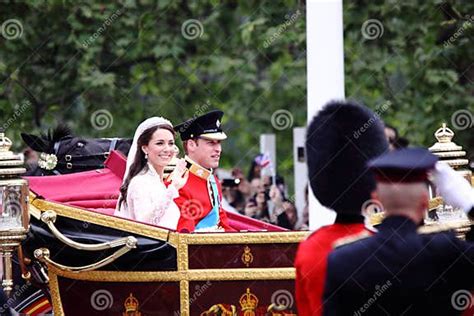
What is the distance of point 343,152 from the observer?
5.24 metres

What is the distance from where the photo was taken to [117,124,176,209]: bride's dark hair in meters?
8.09

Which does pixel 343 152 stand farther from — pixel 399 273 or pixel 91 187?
pixel 91 187

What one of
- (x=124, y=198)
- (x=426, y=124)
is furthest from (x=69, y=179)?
(x=426, y=124)

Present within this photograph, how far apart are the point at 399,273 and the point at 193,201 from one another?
12.6ft

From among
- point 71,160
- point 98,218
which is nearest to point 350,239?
point 98,218

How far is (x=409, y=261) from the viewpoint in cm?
457

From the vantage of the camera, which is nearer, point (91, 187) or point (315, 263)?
point (315, 263)

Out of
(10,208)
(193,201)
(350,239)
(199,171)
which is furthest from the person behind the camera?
(199,171)

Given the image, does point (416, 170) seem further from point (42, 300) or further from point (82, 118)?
point (82, 118)

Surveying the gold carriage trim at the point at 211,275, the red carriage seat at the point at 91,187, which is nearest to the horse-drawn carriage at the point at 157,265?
the gold carriage trim at the point at 211,275

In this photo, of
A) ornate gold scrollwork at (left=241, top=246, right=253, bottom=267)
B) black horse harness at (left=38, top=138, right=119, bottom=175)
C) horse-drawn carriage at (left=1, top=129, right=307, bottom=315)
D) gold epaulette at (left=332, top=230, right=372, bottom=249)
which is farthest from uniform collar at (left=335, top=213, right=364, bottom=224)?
black horse harness at (left=38, top=138, right=119, bottom=175)

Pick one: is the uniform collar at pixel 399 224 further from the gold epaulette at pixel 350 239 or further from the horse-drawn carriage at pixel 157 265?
the horse-drawn carriage at pixel 157 265

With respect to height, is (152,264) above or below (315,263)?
above

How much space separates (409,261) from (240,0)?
35.1 ft
